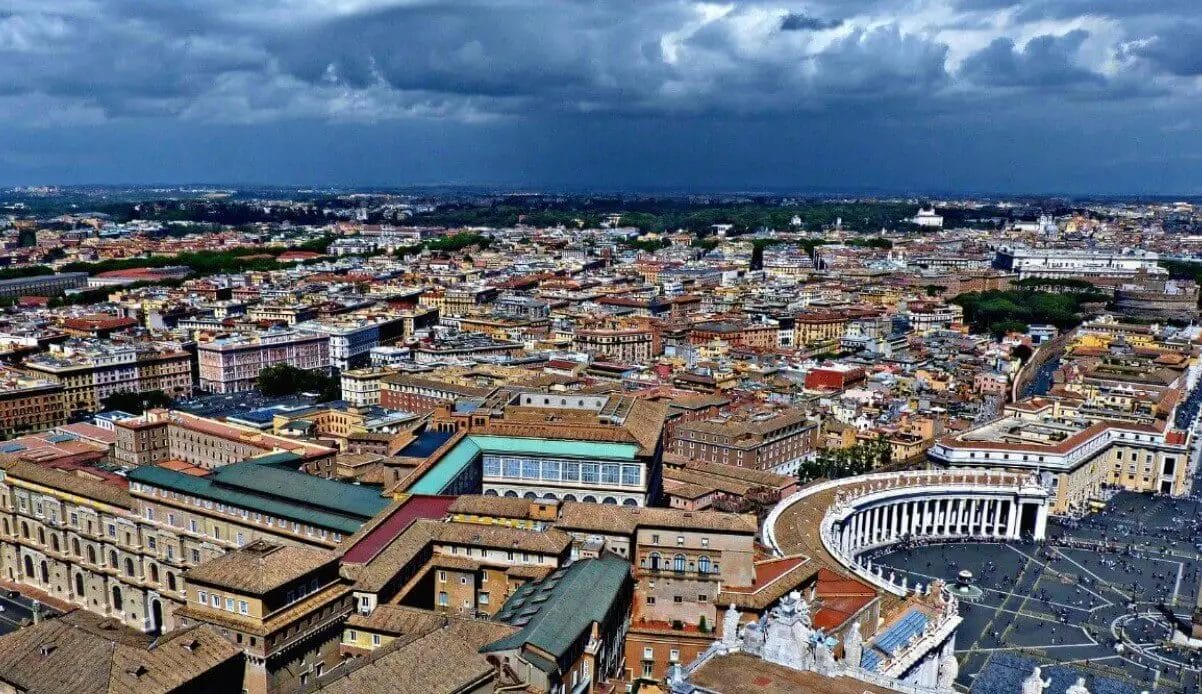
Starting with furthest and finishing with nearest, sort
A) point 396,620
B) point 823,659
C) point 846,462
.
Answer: point 846,462
point 396,620
point 823,659

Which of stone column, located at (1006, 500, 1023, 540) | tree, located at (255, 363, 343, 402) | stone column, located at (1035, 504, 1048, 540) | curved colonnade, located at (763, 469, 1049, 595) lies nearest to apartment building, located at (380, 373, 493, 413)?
tree, located at (255, 363, 343, 402)

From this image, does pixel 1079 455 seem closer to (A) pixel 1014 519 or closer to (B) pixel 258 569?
(A) pixel 1014 519

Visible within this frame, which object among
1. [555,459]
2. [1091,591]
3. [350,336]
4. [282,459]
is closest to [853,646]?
[555,459]

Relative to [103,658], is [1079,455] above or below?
below

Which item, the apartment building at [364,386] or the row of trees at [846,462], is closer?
the row of trees at [846,462]

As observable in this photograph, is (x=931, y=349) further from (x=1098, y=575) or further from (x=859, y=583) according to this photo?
(x=859, y=583)

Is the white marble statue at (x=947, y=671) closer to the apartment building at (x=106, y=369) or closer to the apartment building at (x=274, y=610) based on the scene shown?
the apartment building at (x=274, y=610)

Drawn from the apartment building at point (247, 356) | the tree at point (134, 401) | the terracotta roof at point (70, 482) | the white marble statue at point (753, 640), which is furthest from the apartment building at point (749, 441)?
the apartment building at point (247, 356)
